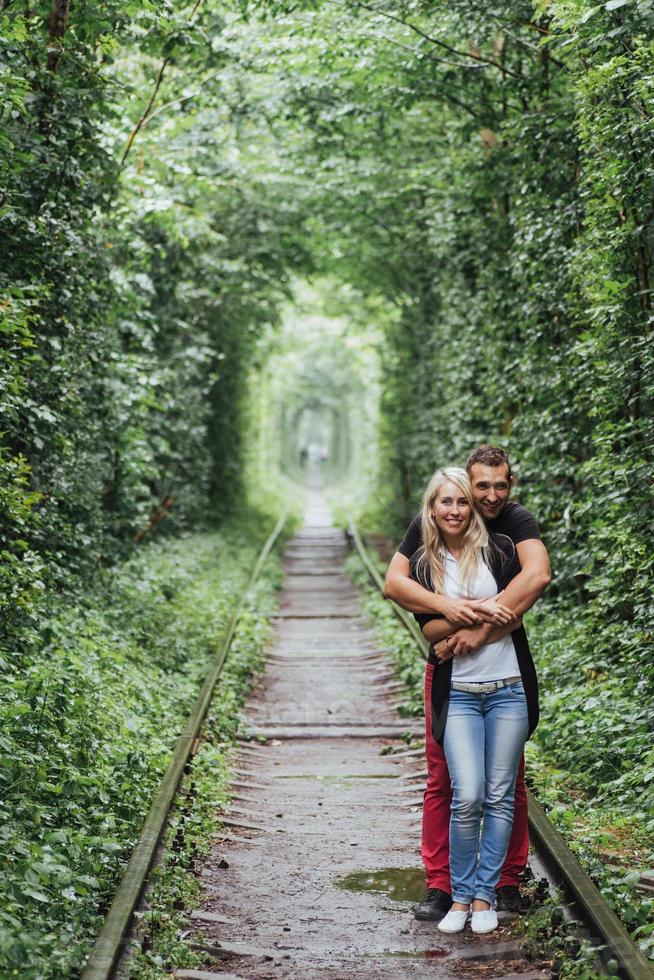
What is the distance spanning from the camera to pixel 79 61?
332 inches

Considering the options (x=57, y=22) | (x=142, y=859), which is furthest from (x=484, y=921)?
(x=57, y=22)

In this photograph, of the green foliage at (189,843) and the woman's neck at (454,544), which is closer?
the green foliage at (189,843)

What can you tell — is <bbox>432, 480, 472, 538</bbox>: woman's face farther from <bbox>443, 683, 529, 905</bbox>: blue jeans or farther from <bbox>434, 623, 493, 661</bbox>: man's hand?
<bbox>443, 683, 529, 905</bbox>: blue jeans

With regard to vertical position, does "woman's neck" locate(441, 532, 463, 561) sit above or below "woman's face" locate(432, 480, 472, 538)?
below

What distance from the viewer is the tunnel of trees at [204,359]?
597cm

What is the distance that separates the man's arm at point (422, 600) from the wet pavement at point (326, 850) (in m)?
1.38

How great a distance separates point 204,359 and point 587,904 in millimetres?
14423

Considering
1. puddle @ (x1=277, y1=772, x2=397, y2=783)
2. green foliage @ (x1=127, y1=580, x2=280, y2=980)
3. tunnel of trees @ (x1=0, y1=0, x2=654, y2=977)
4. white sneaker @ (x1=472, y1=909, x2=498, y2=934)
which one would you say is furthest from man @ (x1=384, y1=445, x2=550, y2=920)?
puddle @ (x1=277, y1=772, x2=397, y2=783)

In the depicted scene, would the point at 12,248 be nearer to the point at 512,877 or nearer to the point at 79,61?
the point at 79,61

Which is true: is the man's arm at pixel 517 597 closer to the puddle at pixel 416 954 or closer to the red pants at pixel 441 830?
the red pants at pixel 441 830

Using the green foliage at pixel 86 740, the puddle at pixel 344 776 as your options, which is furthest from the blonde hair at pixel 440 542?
the puddle at pixel 344 776

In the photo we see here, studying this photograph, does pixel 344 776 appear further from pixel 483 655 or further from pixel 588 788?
pixel 483 655

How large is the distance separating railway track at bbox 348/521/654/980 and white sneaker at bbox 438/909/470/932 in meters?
0.46

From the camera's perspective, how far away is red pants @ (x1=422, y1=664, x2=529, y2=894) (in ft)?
15.3
